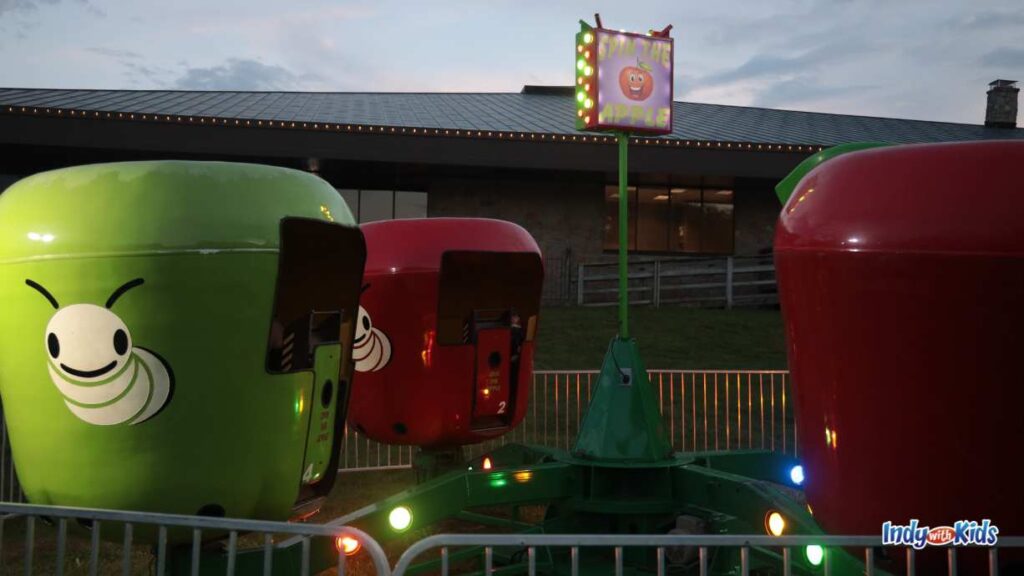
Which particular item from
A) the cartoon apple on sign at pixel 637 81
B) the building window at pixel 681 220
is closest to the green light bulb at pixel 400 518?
the cartoon apple on sign at pixel 637 81

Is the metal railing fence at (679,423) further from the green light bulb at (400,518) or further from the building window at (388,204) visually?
the building window at (388,204)

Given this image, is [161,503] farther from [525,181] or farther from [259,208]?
[525,181]

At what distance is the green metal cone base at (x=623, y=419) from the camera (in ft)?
18.2

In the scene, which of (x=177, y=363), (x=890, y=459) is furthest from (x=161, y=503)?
(x=890, y=459)

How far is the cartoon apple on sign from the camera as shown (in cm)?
577

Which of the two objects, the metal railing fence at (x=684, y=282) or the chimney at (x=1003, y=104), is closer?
the metal railing fence at (x=684, y=282)

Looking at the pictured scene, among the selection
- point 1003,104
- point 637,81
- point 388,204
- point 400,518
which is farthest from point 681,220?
point 400,518

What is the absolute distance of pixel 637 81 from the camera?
19.1 ft

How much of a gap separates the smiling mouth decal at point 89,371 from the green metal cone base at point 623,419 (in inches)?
118

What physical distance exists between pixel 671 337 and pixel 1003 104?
15.9 meters

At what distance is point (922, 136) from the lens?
22594mm

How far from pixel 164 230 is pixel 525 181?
1659 centimetres
